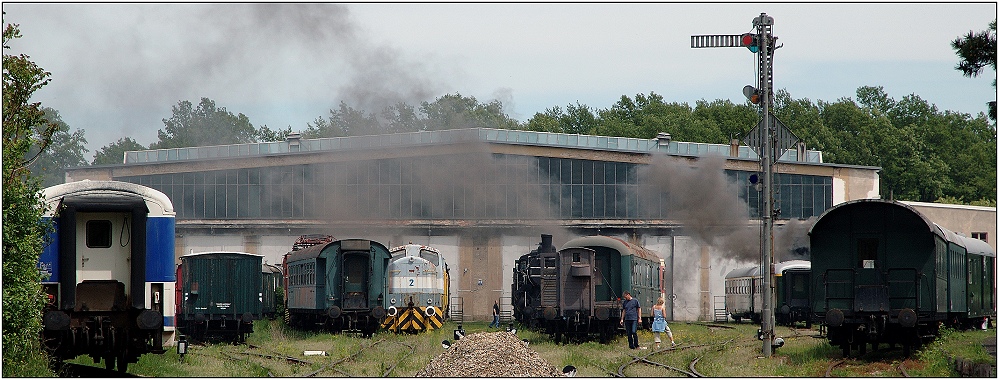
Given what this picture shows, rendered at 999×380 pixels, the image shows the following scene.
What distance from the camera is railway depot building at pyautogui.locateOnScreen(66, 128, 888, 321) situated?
51.8 meters

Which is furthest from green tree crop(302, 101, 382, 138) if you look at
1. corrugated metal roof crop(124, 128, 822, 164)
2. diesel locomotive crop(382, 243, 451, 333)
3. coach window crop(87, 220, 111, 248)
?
coach window crop(87, 220, 111, 248)

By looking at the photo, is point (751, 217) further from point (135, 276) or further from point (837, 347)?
point (135, 276)

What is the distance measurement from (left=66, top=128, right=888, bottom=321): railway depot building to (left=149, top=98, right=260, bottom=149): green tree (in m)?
37.8

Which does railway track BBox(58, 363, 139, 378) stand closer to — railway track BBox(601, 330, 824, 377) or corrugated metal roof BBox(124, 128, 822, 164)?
railway track BBox(601, 330, 824, 377)

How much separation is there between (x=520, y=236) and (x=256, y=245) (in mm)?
12354

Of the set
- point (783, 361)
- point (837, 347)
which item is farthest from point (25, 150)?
point (837, 347)

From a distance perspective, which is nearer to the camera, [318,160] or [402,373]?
[402,373]

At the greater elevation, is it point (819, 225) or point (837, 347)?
point (819, 225)

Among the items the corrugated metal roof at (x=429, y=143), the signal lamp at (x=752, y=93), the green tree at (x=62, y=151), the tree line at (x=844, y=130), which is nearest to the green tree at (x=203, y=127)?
the tree line at (x=844, y=130)

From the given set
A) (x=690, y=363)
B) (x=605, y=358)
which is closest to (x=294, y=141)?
(x=605, y=358)

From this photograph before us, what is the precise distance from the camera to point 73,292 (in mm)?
18969

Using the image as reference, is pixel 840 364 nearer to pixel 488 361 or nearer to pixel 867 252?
pixel 867 252

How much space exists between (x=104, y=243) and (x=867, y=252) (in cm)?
1472

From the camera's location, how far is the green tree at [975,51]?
19.4 metres
